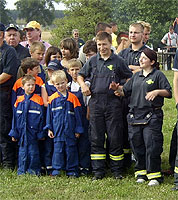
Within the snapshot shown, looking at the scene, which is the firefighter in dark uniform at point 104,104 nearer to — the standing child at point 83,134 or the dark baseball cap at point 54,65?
the standing child at point 83,134

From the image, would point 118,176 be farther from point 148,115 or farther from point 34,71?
point 34,71

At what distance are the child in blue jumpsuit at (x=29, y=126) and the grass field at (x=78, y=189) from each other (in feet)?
0.90

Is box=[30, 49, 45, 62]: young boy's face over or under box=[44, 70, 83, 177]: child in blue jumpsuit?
over

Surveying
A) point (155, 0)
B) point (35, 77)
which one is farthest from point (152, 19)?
point (35, 77)

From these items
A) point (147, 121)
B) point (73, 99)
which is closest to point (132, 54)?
point (73, 99)

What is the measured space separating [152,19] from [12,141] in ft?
97.0

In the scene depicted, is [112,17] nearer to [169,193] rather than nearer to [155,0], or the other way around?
[155,0]

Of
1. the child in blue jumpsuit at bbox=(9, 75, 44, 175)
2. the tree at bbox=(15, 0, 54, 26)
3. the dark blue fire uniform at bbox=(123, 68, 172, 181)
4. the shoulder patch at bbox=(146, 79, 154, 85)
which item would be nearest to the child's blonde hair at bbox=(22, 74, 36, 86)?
the child in blue jumpsuit at bbox=(9, 75, 44, 175)

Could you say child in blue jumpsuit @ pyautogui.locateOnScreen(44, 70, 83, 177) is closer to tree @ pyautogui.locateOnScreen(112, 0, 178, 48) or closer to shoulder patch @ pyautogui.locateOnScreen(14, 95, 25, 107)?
shoulder patch @ pyautogui.locateOnScreen(14, 95, 25, 107)

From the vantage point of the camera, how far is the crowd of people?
7.05 metres

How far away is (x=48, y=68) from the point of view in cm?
787

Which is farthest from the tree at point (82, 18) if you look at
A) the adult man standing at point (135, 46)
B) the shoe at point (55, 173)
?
the shoe at point (55, 173)

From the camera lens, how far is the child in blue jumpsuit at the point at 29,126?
7.61 m

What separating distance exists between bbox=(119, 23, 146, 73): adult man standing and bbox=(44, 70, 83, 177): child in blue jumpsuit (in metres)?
1.13
